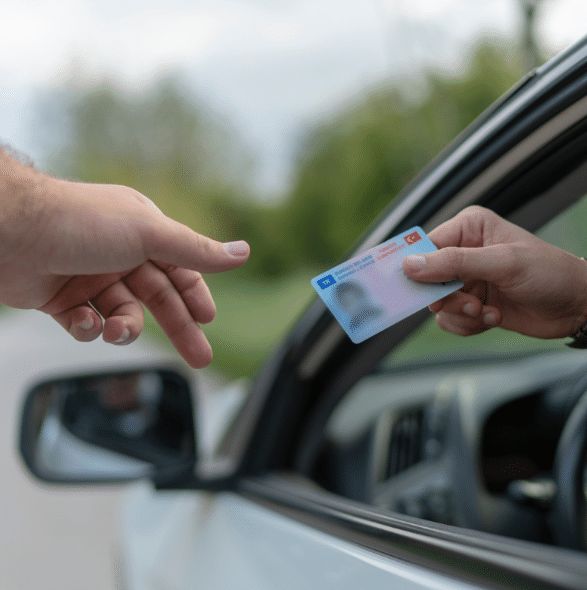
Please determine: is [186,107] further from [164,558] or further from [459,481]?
[459,481]

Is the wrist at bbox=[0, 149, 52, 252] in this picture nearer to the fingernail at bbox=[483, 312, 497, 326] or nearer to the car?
the car

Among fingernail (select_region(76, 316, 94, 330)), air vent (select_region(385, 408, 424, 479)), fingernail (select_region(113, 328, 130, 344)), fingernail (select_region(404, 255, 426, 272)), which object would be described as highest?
fingernail (select_region(76, 316, 94, 330))

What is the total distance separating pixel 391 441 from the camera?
1.94 meters

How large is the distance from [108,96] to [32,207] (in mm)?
1250

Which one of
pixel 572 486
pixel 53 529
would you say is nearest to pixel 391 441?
pixel 572 486

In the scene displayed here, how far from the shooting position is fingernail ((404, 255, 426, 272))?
3.00 feet

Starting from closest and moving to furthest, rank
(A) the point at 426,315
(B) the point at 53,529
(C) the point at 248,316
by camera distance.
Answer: (A) the point at 426,315 → (C) the point at 248,316 → (B) the point at 53,529

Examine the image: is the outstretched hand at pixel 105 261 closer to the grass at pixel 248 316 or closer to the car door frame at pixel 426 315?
the grass at pixel 248 316

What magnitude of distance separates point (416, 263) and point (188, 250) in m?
0.37

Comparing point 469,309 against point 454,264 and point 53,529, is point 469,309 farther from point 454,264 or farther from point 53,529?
point 53,529

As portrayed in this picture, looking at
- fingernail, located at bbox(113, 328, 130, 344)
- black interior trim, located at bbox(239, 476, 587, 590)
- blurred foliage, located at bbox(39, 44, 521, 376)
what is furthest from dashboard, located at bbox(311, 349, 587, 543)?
fingernail, located at bbox(113, 328, 130, 344)

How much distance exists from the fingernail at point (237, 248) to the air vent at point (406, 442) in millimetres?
1193

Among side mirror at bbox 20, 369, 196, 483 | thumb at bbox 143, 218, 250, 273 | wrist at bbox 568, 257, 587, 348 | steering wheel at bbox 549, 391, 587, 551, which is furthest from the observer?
side mirror at bbox 20, 369, 196, 483

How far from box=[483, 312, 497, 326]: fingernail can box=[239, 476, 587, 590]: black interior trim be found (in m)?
0.38
